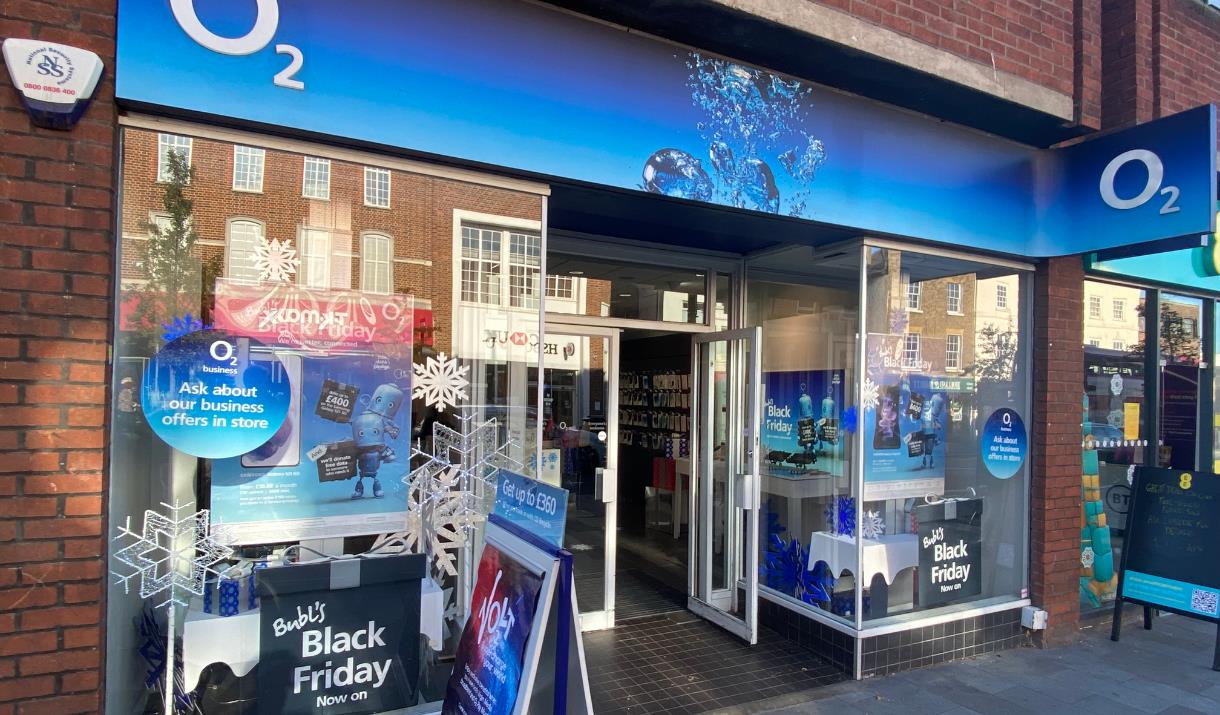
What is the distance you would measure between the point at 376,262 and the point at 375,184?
1.31 feet

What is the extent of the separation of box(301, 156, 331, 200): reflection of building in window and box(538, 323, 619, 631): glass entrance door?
2.31 m

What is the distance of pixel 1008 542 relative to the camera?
576 cm

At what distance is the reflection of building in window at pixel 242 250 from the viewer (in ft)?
10.7

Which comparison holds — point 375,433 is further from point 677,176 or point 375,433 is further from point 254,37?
point 677,176

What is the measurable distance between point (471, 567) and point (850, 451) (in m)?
3.08

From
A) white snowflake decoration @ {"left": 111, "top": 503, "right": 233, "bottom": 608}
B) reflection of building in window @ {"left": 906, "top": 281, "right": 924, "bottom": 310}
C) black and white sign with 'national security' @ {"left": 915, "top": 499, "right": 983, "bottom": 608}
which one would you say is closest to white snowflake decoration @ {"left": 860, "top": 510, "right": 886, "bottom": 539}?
black and white sign with 'national security' @ {"left": 915, "top": 499, "right": 983, "bottom": 608}

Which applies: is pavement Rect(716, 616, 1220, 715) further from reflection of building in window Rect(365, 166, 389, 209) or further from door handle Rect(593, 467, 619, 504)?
reflection of building in window Rect(365, 166, 389, 209)

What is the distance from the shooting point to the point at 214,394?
10.5 ft

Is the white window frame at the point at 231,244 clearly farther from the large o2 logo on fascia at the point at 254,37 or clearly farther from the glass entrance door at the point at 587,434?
the glass entrance door at the point at 587,434

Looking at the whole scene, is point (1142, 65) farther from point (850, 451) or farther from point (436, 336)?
point (436, 336)

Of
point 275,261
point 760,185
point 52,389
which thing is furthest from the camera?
point 760,185

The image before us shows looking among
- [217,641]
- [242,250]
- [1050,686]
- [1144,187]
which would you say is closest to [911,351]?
[1144,187]

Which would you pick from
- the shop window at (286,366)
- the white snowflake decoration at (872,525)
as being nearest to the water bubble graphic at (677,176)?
the shop window at (286,366)

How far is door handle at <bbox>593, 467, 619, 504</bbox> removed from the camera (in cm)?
542
